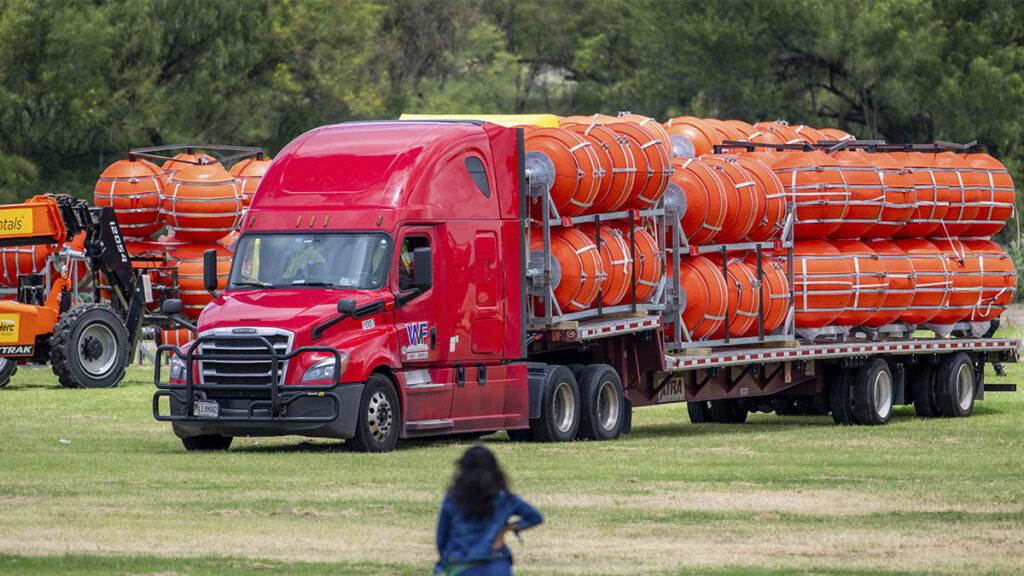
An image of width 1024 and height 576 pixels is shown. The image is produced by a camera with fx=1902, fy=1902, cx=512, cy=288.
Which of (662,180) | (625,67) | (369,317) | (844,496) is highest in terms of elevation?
(625,67)

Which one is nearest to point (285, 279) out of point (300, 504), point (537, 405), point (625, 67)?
point (537, 405)

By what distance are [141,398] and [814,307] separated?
10195 mm

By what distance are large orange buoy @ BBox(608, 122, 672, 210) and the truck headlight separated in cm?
496

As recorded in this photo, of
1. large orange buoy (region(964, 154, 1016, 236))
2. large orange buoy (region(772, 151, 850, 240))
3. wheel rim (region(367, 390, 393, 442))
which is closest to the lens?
wheel rim (region(367, 390, 393, 442))

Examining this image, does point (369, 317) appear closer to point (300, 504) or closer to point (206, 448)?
point (206, 448)

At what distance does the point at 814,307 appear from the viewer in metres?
25.7

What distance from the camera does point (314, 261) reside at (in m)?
19.6

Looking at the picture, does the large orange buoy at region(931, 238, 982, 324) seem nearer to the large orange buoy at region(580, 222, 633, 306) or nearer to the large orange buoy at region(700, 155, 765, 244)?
the large orange buoy at region(700, 155, 765, 244)

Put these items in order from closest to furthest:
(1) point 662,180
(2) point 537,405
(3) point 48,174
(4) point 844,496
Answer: (4) point 844,496, (2) point 537,405, (1) point 662,180, (3) point 48,174

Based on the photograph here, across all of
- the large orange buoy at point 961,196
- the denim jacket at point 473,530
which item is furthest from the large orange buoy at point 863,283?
the denim jacket at point 473,530

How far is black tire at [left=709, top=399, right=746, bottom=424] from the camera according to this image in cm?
2780

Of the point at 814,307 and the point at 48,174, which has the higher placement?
the point at 48,174

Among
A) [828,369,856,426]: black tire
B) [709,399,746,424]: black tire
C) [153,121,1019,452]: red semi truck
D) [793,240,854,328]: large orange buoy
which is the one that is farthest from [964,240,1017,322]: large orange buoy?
[153,121,1019,452]: red semi truck

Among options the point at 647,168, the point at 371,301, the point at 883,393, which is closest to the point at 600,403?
the point at 647,168
